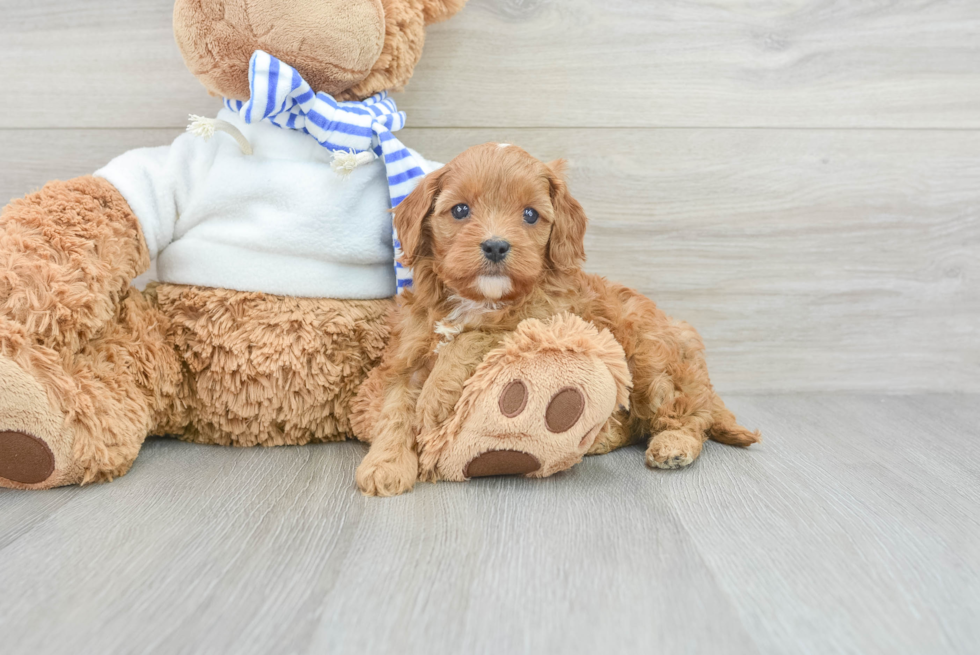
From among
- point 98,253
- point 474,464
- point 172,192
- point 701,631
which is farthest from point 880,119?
point 98,253

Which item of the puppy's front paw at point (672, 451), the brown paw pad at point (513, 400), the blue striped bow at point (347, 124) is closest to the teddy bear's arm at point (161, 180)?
the blue striped bow at point (347, 124)

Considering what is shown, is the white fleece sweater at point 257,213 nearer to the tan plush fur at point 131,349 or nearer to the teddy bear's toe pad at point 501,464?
the tan plush fur at point 131,349

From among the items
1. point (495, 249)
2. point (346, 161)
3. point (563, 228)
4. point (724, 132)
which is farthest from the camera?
point (724, 132)

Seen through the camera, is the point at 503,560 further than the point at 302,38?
No

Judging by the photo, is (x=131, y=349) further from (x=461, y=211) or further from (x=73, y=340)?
(x=461, y=211)

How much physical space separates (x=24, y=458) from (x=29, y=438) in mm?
37

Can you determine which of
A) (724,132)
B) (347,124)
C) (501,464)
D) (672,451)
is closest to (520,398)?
(501,464)

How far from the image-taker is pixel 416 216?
120 centimetres

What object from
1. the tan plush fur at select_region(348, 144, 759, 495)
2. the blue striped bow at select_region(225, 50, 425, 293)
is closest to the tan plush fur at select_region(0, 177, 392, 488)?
the tan plush fur at select_region(348, 144, 759, 495)

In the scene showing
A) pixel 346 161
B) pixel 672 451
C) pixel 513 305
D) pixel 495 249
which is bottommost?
pixel 672 451

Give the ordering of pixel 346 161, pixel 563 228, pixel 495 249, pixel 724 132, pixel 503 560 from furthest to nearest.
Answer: pixel 724 132 → pixel 346 161 → pixel 563 228 → pixel 495 249 → pixel 503 560

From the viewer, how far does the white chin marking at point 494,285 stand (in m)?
1.12

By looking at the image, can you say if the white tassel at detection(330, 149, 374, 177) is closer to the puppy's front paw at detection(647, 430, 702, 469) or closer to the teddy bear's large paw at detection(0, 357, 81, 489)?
the teddy bear's large paw at detection(0, 357, 81, 489)

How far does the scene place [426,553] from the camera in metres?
0.95
